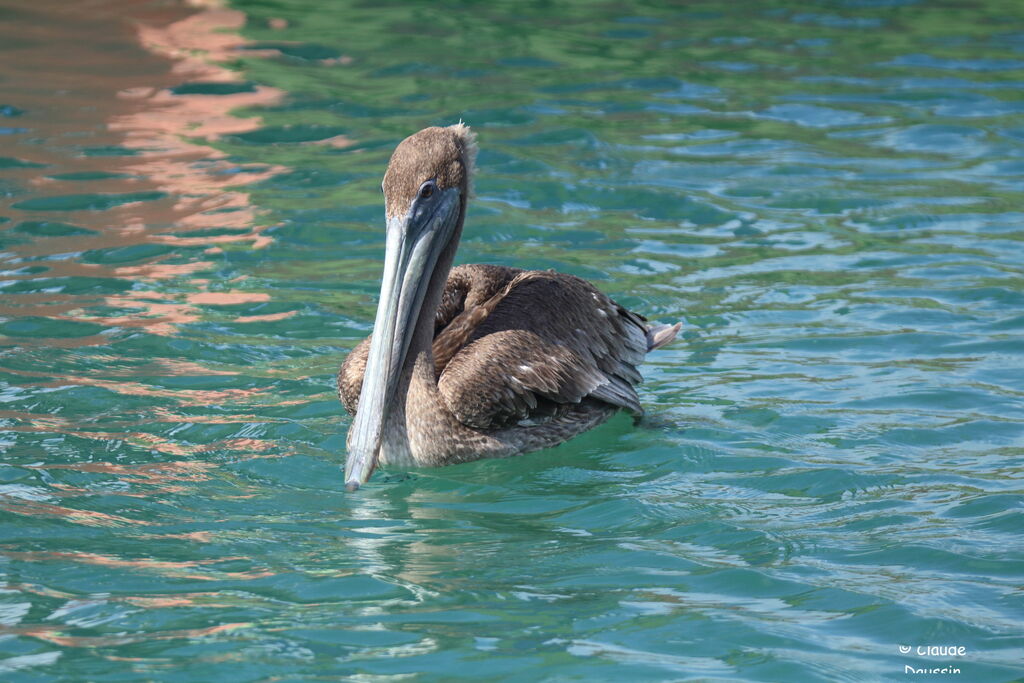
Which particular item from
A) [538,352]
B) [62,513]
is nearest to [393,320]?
[538,352]

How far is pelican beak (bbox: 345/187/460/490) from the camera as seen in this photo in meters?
5.21

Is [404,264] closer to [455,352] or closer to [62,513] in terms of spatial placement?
[455,352]

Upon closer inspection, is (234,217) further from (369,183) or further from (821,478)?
(821,478)

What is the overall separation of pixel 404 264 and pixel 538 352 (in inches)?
32.8

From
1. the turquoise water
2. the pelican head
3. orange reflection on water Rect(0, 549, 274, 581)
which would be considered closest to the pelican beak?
the pelican head

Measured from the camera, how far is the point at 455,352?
19.3ft

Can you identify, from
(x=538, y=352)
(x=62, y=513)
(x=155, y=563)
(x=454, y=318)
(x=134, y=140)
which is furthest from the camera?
(x=134, y=140)

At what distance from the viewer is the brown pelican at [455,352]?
208 inches

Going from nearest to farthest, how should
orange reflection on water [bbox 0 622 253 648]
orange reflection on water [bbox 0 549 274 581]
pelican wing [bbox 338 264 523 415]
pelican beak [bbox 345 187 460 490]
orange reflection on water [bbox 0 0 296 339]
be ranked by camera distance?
orange reflection on water [bbox 0 622 253 648] < orange reflection on water [bbox 0 549 274 581] < pelican beak [bbox 345 187 460 490] < pelican wing [bbox 338 264 523 415] < orange reflection on water [bbox 0 0 296 339]

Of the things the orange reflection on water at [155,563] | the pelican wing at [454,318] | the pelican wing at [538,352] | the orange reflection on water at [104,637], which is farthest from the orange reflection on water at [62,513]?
the pelican wing at [538,352]

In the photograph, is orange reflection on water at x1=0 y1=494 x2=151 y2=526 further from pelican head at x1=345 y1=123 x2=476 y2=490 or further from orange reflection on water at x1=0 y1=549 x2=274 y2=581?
pelican head at x1=345 y1=123 x2=476 y2=490

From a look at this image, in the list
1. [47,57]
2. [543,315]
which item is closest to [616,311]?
[543,315]

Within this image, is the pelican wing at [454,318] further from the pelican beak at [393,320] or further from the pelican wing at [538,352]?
the pelican beak at [393,320]

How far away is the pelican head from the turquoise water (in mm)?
300
